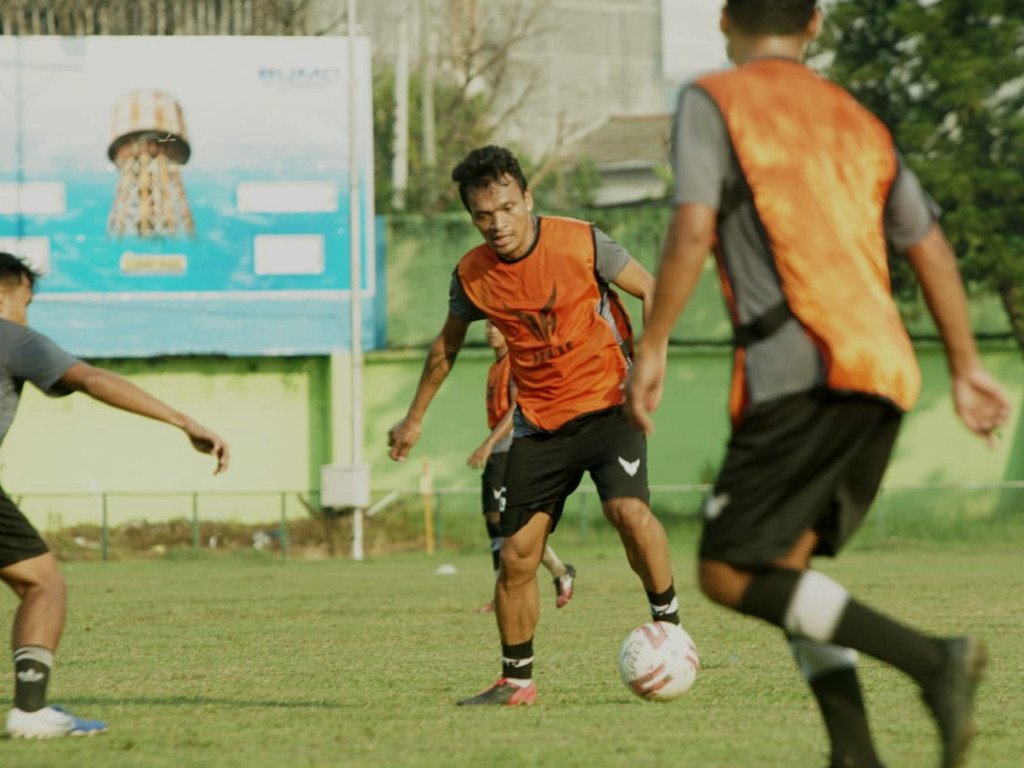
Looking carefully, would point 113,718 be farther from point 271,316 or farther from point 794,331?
point 271,316

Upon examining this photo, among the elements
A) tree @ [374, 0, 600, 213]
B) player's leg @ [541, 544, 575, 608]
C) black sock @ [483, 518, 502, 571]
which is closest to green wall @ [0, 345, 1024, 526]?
tree @ [374, 0, 600, 213]

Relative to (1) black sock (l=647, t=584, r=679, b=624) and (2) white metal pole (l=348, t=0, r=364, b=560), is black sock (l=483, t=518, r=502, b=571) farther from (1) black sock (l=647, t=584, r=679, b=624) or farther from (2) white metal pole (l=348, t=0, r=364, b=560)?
(2) white metal pole (l=348, t=0, r=364, b=560)

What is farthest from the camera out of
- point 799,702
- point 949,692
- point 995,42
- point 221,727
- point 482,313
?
point 995,42

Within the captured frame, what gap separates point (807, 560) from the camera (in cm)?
490

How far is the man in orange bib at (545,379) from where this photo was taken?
752cm

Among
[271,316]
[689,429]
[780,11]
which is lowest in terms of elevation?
[689,429]

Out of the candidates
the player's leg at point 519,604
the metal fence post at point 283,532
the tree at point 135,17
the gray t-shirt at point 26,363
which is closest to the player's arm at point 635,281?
the player's leg at point 519,604

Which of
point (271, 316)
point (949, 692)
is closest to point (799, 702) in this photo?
point (949, 692)

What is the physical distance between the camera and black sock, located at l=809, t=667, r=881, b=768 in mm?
5023

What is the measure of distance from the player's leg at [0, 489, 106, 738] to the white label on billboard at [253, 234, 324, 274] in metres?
19.9

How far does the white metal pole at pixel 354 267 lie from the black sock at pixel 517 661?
18.0m

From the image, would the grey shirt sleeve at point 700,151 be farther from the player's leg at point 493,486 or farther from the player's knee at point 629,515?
the player's leg at point 493,486

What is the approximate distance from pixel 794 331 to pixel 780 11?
870mm

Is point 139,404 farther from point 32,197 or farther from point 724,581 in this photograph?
point 32,197
